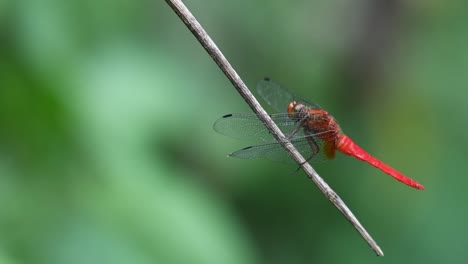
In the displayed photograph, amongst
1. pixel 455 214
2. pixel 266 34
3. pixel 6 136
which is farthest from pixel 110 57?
pixel 455 214

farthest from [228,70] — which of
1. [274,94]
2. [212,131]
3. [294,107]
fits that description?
[212,131]

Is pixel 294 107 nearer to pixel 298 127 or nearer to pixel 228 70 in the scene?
pixel 298 127

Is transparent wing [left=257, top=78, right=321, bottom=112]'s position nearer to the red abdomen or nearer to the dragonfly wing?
the red abdomen

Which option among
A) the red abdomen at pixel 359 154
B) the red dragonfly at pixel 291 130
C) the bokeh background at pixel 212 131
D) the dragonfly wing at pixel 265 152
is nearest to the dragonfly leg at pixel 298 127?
the red dragonfly at pixel 291 130

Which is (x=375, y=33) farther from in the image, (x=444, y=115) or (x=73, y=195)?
(x=73, y=195)

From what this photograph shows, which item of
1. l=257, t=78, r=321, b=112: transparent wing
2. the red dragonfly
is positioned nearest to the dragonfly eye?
the red dragonfly

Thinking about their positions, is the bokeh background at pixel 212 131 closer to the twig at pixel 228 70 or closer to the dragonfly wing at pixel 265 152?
the dragonfly wing at pixel 265 152
